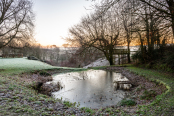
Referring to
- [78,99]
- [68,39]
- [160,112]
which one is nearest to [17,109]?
[78,99]

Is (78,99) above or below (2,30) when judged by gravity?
below

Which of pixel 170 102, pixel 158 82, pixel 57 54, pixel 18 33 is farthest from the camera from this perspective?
pixel 57 54

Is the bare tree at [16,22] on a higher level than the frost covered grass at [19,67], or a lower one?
higher

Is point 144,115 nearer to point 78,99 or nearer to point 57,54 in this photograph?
point 78,99

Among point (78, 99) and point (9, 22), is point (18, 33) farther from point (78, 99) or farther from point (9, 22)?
point (78, 99)

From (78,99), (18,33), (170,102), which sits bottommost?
(78,99)

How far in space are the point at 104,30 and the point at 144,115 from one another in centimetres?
1669

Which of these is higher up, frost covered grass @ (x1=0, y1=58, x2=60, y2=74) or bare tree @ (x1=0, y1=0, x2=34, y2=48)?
bare tree @ (x1=0, y1=0, x2=34, y2=48)

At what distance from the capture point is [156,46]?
14359 mm

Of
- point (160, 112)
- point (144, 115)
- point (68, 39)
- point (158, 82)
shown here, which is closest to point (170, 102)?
point (160, 112)

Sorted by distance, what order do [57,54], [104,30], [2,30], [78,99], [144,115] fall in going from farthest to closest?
[57,54] → [104,30] → [2,30] → [78,99] → [144,115]

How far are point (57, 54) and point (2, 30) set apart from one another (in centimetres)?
4099

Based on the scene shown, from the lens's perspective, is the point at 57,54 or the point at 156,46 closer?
the point at 156,46

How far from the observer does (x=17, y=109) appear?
3.72 meters
